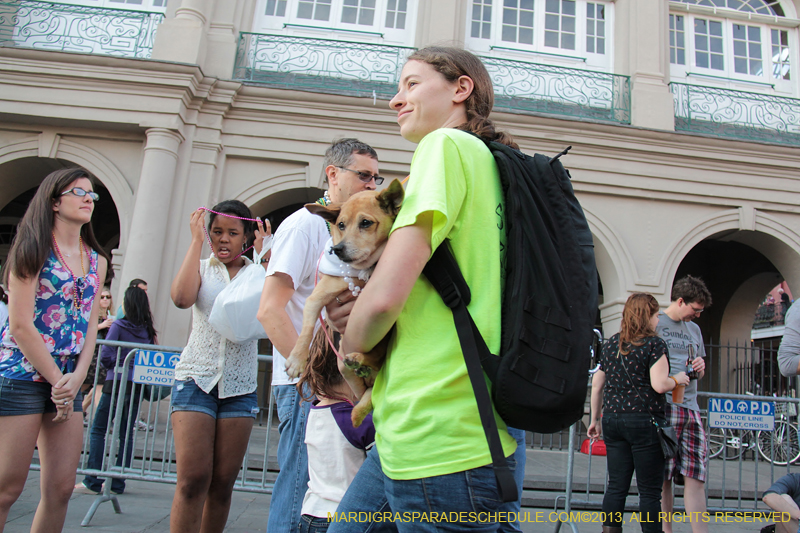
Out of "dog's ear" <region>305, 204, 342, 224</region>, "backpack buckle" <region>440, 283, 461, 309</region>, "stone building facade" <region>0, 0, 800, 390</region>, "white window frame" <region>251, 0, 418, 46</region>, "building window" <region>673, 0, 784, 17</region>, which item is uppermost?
"building window" <region>673, 0, 784, 17</region>

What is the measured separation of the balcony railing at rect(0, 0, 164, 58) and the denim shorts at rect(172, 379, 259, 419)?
9.23 metres

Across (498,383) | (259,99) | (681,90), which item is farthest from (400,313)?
(681,90)

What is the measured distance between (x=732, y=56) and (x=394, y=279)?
1398 centimetres

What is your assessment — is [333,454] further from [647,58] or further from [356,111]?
[647,58]

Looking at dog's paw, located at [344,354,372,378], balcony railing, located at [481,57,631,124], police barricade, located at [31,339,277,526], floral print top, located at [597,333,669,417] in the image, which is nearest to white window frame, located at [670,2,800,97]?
balcony railing, located at [481,57,631,124]

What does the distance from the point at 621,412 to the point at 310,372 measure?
3.07 metres

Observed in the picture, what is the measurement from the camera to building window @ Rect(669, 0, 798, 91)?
12008 millimetres

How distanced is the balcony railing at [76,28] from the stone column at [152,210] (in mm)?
1905

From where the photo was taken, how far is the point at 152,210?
9.65m

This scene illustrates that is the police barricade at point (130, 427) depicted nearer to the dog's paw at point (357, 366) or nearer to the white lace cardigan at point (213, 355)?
the white lace cardigan at point (213, 355)

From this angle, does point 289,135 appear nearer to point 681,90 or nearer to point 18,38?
point 18,38

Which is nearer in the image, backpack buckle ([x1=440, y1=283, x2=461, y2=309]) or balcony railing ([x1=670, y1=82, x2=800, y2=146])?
backpack buckle ([x1=440, y1=283, x2=461, y2=309])

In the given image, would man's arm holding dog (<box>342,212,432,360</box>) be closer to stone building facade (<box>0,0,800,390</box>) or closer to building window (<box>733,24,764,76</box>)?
stone building facade (<box>0,0,800,390</box>)

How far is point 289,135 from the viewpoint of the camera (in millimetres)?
10547
